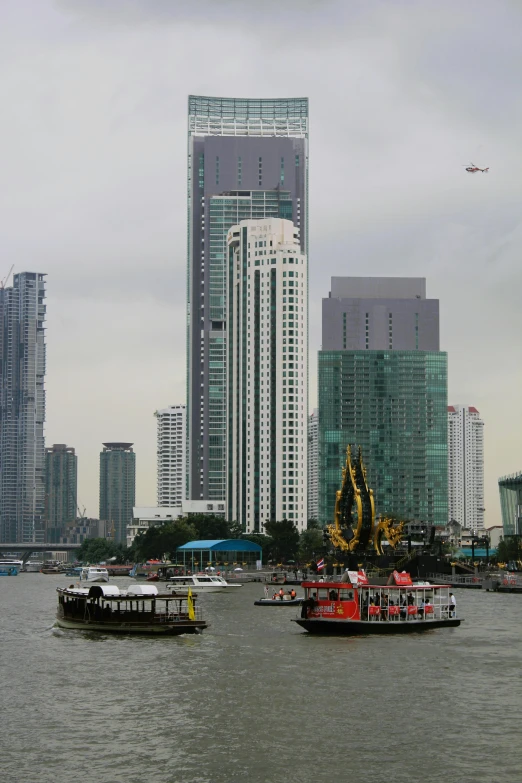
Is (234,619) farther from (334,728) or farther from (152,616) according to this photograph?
(334,728)

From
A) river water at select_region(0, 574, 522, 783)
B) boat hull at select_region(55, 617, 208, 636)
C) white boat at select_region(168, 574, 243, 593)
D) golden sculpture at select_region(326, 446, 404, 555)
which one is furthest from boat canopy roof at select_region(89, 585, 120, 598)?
golden sculpture at select_region(326, 446, 404, 555)

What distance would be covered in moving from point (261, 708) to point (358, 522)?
4798 inches

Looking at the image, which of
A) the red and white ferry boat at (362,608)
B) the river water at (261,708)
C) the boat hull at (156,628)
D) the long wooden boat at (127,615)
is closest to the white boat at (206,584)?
the long wooden boat at (127,615)

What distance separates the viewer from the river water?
156ft

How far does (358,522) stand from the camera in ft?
593

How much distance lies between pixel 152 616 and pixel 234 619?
20.3m

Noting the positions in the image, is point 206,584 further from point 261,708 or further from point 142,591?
point 261,708

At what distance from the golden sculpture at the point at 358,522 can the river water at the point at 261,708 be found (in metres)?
83.9

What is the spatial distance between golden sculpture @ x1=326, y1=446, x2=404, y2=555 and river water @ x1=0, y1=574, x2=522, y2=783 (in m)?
83.9

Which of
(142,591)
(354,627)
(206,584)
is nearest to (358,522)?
(206,584)

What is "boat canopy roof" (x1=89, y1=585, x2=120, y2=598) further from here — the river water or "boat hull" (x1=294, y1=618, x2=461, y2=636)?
"boat hull" (x1=294, y1=618, x2=461, y2=636)

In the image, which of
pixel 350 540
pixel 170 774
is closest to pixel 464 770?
pixel 170 774

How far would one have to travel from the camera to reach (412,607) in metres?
97.2

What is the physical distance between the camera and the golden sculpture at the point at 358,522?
18125 cm
